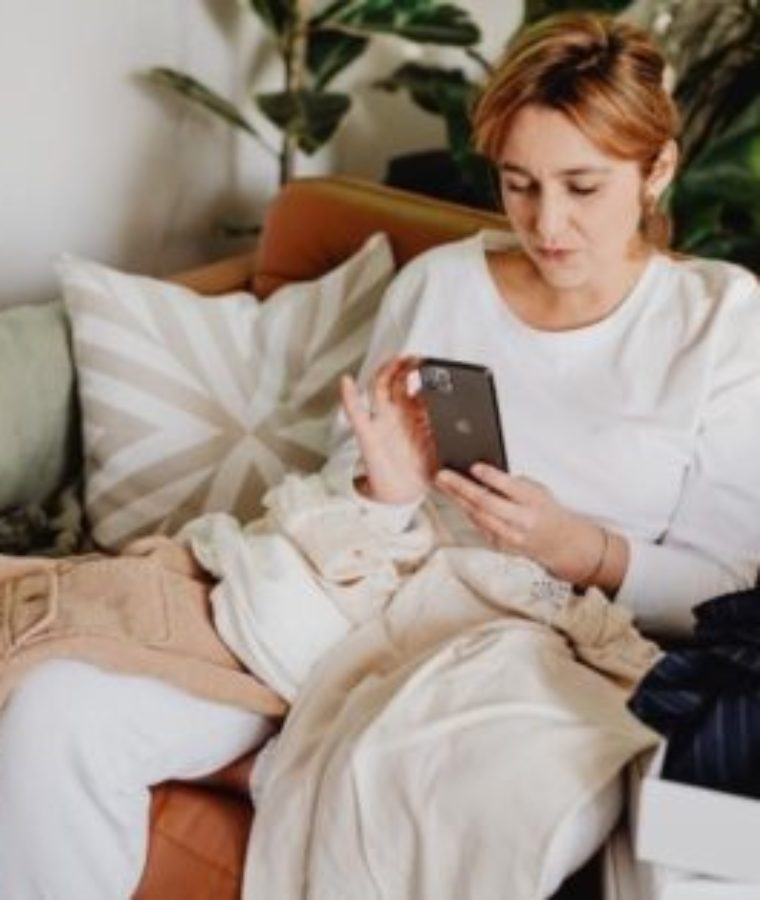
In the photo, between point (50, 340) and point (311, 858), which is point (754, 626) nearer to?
point (311, 858)

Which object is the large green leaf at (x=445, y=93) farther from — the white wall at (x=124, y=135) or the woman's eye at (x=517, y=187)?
the woman's eye at (x=517, y=187)

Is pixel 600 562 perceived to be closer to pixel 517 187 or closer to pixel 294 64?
pixel 517 187

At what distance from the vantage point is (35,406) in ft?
5.34

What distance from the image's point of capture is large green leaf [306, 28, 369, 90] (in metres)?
2.38

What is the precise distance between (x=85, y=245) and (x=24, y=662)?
124 centimetres

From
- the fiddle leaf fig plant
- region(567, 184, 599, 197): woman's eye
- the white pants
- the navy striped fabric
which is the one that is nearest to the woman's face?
region(567, 184, 599, 197): woman's eye

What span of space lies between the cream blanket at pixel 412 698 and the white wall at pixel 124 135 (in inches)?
37.9

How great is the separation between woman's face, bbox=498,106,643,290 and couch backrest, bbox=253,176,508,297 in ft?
1.19

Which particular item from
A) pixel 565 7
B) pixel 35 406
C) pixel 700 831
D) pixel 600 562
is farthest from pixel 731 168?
pixel 700 831

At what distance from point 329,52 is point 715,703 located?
1728 millimetres

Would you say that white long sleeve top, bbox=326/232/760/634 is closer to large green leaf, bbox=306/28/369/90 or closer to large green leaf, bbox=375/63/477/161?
large green leaf, bbox=375/63/477/161

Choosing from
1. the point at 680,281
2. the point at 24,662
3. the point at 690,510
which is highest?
the point at 680,281

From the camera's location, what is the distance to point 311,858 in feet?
3.56

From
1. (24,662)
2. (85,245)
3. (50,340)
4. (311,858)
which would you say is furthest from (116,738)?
(85,245)
